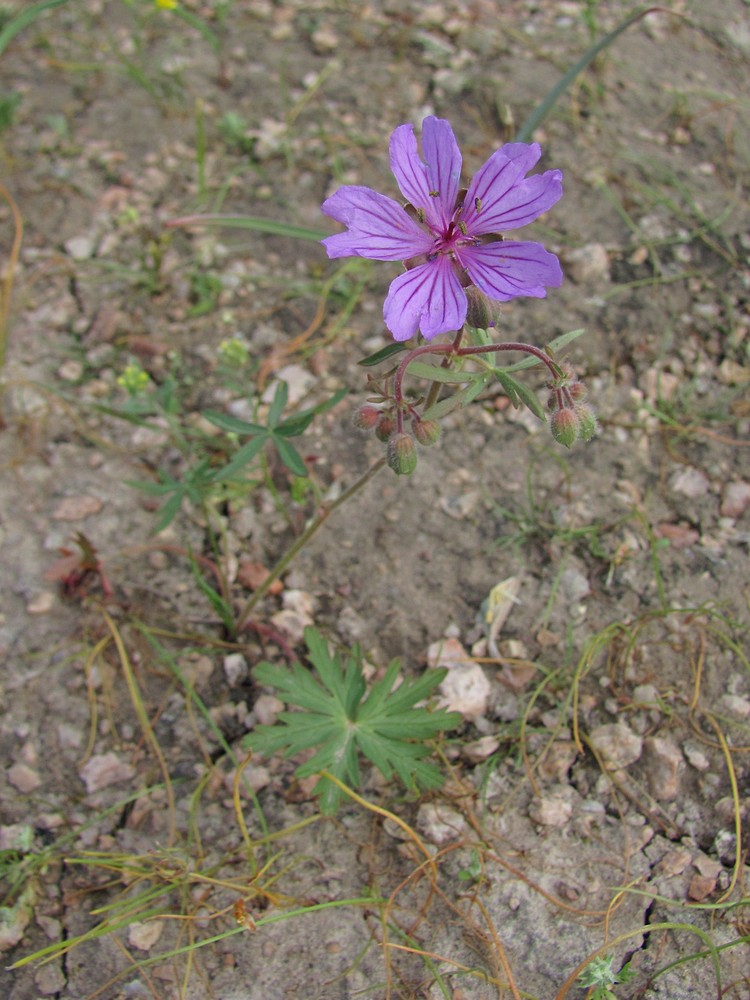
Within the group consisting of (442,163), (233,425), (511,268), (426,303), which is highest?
(442,163)

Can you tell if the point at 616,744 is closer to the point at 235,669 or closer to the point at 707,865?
the point at 707,865

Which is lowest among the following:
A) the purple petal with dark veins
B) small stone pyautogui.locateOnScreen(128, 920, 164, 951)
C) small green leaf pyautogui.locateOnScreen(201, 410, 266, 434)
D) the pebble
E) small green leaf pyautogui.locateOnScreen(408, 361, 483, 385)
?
small stone pyautogui.locateOnScreen(128, 920, 164, 951)

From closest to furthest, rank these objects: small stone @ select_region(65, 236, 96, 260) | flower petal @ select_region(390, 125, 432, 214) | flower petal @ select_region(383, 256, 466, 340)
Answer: flower petal @ select_region(383, 256, 466, 340)
flower petal @ select_region(390, 125, 432, 214)
small stone @ select_region(65, 236, 96, 260)

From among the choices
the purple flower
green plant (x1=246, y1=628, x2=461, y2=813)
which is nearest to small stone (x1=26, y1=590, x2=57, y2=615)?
green plant (x1=246, y1=628, x2=461, y2=813)

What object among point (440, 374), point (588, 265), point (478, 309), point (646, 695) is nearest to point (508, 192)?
point (478, 309)

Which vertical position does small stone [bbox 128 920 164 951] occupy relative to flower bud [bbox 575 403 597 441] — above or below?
below

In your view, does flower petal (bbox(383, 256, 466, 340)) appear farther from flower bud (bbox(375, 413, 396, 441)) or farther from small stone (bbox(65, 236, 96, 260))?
small stone (bbox(65, 236, 96, 260))

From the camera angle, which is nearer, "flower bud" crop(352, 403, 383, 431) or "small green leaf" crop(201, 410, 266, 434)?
"flower bud" crop(352, 403, 383, 431)
